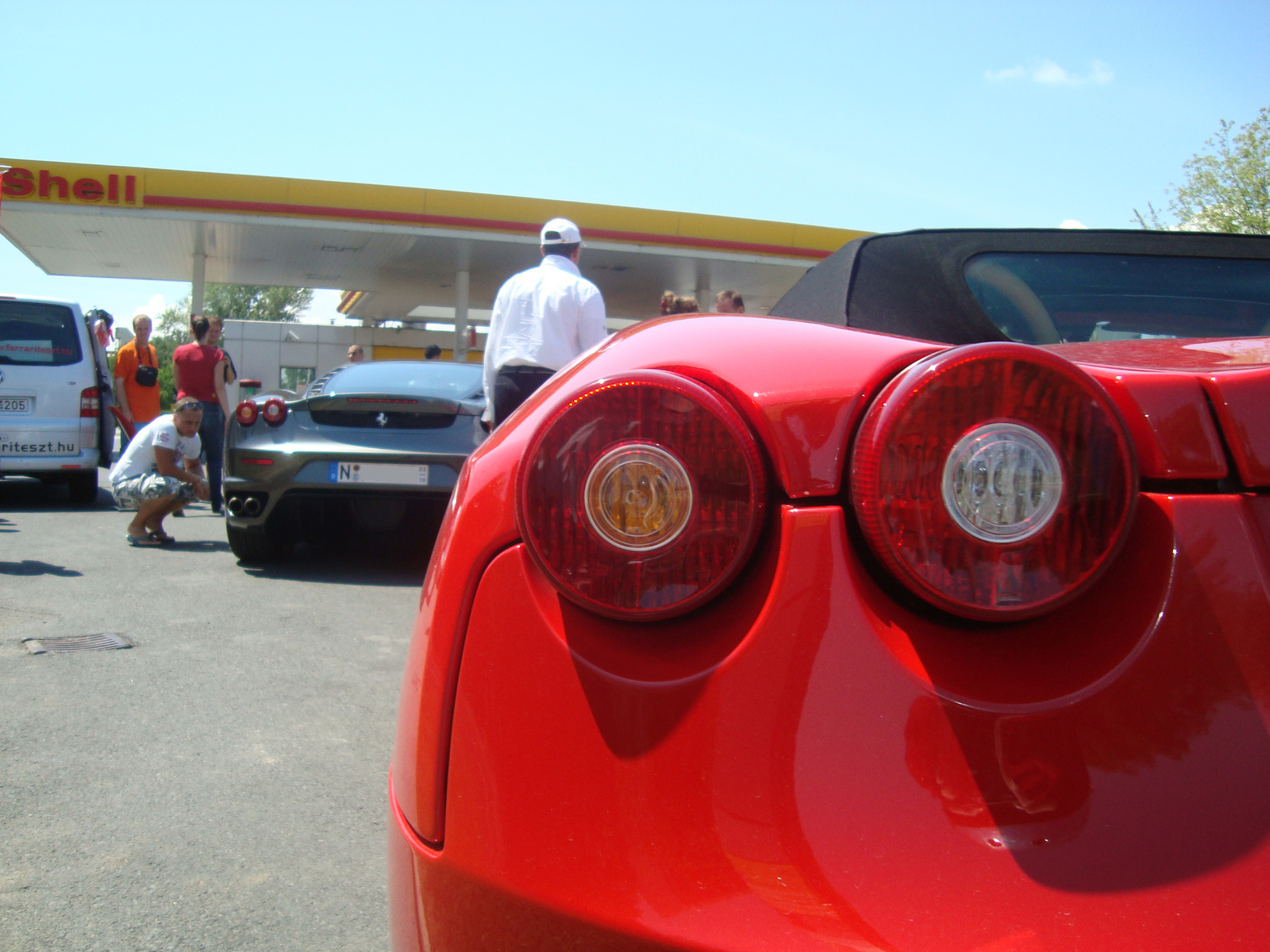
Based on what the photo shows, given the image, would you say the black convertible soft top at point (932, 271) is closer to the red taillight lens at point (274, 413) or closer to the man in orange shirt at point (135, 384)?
the red taillight lens at point (274, 413)

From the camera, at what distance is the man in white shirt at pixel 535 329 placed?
4352 millimetres

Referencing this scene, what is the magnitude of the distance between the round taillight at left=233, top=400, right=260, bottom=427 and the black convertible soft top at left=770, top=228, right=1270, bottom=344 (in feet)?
13.2

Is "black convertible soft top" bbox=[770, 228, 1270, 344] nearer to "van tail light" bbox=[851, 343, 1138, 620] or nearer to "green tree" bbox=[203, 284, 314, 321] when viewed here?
"van tail light" bbox=[851, 343, 1138, 620]

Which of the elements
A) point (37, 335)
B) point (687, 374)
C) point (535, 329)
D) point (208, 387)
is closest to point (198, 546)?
point (208, 387)

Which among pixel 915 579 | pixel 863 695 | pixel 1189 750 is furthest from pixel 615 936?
pixel 1189 750

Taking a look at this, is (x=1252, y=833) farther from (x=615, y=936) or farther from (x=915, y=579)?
(x=615, y=936)

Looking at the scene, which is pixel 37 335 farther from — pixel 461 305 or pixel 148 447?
pixel 461 305

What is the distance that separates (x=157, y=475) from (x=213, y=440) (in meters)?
1.75

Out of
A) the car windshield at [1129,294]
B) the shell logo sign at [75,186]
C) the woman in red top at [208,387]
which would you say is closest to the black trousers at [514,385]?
the car windshield at [1129,294]

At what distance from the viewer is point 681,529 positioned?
958mm

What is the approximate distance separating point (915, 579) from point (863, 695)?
114 millimetres

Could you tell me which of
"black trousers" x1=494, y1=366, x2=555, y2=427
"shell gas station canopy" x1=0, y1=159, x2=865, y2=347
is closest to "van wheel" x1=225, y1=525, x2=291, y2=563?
"black trousers" x1=494, y1=366, x2=555, y2=427

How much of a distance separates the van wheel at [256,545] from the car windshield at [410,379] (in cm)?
88

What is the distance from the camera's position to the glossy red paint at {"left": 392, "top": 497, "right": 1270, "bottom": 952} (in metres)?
0.81
